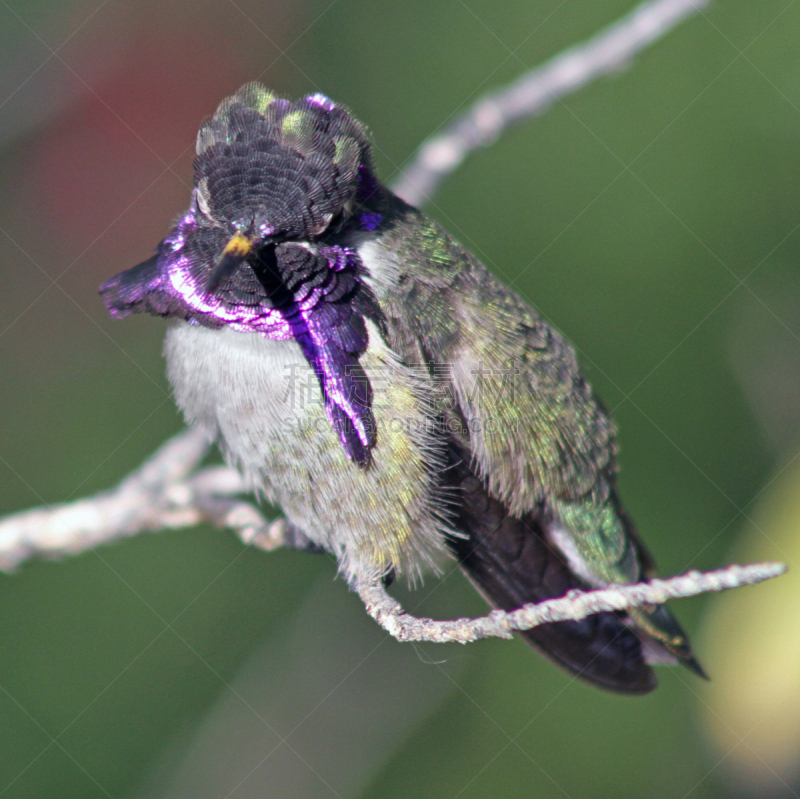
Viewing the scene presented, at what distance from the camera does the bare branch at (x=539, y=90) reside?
11.5 ft

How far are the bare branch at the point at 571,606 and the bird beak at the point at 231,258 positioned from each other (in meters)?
0.97

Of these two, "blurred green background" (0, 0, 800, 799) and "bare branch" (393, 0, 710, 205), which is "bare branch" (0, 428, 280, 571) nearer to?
"blurred green background" (0, 0, 800, 799)

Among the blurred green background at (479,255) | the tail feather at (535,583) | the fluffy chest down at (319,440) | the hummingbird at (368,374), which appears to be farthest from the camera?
the blurred green background at (479,255)

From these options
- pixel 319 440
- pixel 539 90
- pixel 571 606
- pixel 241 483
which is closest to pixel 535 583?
pixel 319 440

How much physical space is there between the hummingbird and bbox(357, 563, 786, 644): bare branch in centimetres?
43

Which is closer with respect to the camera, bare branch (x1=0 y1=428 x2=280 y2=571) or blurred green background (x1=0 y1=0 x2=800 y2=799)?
bare branch (x1=0 y1=428 x2=280 y2=571)

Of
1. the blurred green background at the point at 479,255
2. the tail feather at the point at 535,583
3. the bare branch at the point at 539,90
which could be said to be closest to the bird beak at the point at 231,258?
the tail feather at the point at 535,583

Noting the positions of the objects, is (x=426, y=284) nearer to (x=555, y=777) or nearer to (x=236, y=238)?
(x=236, y=238)

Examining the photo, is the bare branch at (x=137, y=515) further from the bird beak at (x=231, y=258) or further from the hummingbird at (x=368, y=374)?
the bird beak at (x=231, y=258)

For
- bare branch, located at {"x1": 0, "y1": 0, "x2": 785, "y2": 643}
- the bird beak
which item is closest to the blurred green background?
bare branch, located at {"x1": 0, "y1": 0, "x2": 785, "y2": 643}

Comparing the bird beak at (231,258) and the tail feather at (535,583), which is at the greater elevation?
the bird beak at (231,258)

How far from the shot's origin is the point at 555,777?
14.3 ft

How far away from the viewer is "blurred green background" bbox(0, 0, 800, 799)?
13.7 ft

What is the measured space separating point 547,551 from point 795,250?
3037 millimetres
